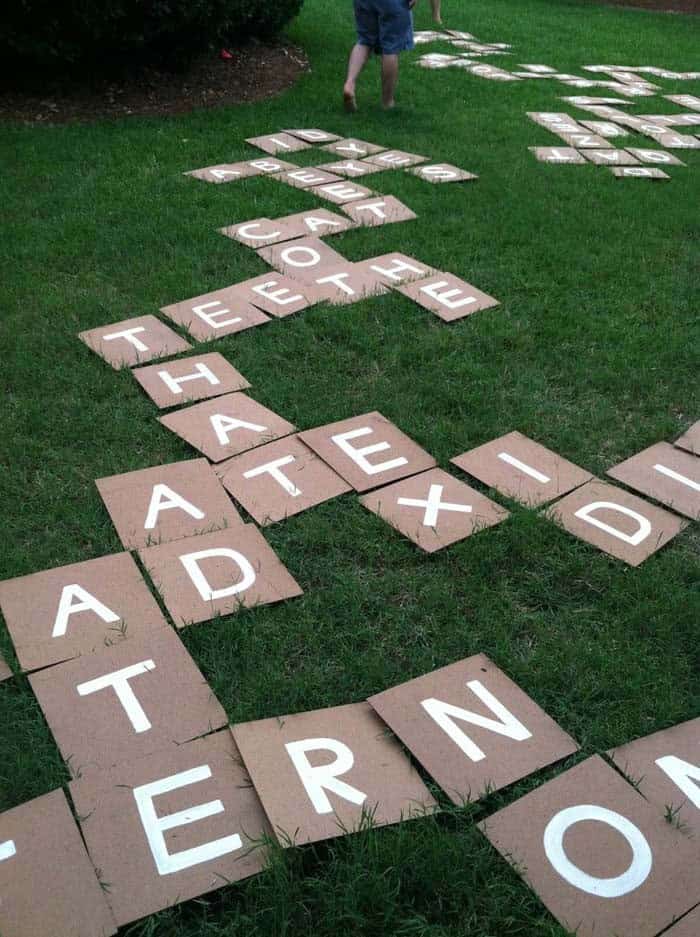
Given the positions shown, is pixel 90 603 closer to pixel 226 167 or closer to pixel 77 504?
pixel 77 504

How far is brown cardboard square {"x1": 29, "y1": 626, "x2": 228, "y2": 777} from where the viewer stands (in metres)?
2.46

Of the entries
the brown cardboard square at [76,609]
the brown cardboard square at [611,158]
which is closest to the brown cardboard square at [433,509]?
the brown cardboard square at [76,609]

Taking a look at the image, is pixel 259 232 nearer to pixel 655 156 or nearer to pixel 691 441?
pixel 691 441

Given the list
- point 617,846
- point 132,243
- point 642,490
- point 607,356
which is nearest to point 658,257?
point 607,356

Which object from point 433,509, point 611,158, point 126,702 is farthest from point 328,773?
point 611,158

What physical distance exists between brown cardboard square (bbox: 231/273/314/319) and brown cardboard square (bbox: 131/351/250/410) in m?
0.61

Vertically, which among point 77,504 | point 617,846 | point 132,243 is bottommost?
point 617,846

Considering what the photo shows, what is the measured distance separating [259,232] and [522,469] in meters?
3.00

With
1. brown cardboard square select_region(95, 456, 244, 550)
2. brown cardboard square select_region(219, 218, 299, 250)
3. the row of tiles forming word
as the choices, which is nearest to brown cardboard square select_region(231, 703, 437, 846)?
the row of tiles forming word

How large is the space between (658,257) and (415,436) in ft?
9.42

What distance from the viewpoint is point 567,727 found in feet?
8.43

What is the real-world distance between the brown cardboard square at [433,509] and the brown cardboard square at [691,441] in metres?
1.04

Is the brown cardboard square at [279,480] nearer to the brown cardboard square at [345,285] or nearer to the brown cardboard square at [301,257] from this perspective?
the brown cardboard square at [345,285]

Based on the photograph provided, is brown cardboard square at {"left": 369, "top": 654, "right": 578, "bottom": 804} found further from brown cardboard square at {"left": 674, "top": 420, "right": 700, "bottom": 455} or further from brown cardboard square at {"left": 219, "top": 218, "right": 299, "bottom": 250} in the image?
brown cardboard square at {"left": 219, "top": 218, "right": 299, "bottom": 250}
